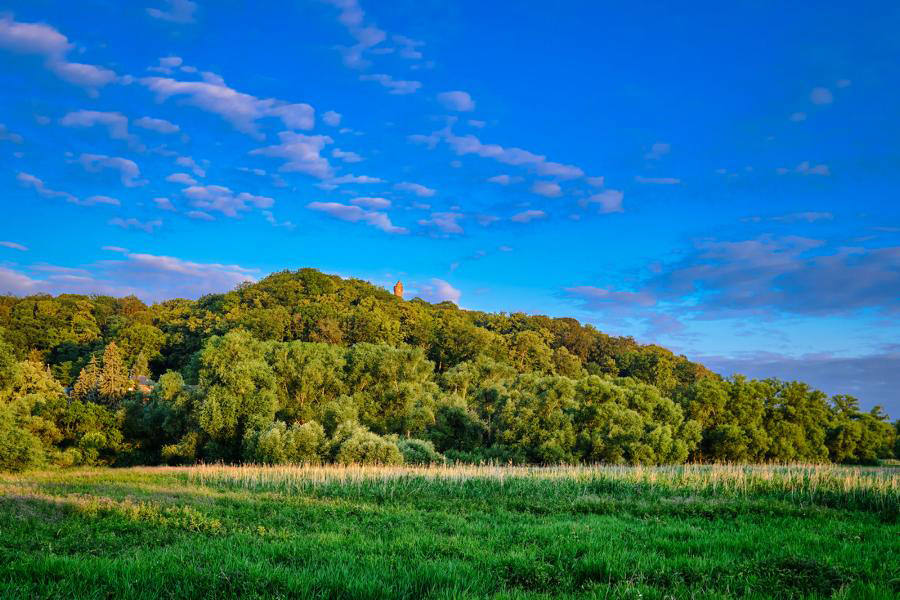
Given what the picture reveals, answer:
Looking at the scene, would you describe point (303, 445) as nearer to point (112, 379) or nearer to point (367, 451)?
point (367, 451)

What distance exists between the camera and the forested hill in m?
40.5

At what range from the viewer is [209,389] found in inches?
1828

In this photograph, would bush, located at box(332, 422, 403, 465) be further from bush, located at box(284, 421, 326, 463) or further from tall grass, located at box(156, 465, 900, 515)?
tall grass, located at box(156, 465, 900, 515)

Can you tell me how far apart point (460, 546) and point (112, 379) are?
62.5 m

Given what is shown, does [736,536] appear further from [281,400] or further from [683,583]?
[281,400]

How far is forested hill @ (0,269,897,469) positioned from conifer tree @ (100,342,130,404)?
8.3 inches

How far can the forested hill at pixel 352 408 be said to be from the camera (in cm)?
4047

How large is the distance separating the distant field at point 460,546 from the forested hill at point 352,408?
2089 centimetres

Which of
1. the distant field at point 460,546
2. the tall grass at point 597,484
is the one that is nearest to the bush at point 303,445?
the tall grass at point 597,484

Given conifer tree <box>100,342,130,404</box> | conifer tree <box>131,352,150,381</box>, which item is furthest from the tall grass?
conifer tree <box>131,352,150,381</box>

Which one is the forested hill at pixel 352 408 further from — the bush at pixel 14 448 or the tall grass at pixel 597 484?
the tall grass at pixel 597 484

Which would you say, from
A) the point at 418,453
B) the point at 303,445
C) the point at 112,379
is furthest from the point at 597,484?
the point at 112,379

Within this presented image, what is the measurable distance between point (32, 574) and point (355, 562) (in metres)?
3.80

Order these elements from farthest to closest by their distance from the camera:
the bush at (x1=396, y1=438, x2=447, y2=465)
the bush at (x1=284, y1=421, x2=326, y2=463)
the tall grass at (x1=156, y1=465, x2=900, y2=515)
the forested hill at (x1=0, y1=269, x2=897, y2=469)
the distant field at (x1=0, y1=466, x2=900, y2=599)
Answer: the forested hill at (x1=0, y1=269, x2=897, y2=469) < the bush at (x1=284, y1=421, x2=326, y2=463) < the bush at (x1=396, y1=438, x2=447, y2=465) < the tall grass at (x1=156, y1=465, x2=900, y2=515) < the distant field at (x1=0, y1=466, x2=900, y2=599)
